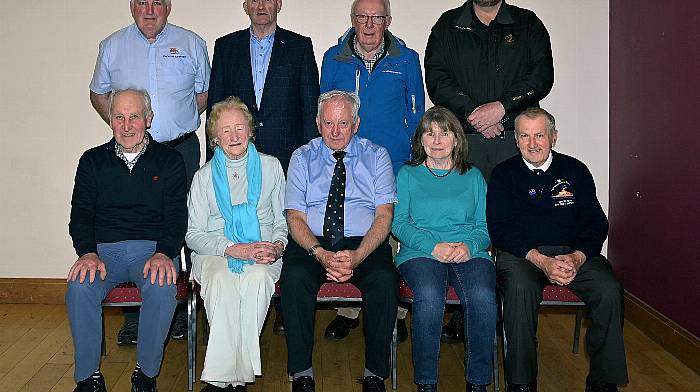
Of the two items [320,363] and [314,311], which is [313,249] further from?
[320,363]

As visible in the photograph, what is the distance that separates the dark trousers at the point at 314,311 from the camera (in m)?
3.35

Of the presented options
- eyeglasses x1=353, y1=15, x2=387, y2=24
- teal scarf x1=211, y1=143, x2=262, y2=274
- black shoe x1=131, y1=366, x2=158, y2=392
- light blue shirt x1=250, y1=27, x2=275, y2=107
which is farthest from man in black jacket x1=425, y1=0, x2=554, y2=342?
black shoe x1=131, y1=366, x2=158, y2=392

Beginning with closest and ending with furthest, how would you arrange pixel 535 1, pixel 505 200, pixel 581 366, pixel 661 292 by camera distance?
pixel 505 200 < pixel 581 366 < pixel 661 292 < pixel 535 1

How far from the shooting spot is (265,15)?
13.2 ft

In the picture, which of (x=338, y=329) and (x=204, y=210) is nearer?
(x=204, y=210)

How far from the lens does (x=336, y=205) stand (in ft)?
12.0

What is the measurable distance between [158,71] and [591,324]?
2530 millimetres

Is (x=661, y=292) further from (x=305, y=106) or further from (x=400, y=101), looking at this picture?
(x=305, y=106)

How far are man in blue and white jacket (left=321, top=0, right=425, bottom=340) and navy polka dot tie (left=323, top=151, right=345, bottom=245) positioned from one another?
1.36 ft

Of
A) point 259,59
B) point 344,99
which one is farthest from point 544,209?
point 259,59

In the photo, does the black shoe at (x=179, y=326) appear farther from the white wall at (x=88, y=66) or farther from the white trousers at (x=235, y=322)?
the white wall at (x=88, y=66)

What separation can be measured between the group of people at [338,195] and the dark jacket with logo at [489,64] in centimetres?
1

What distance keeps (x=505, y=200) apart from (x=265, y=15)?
1.58 m

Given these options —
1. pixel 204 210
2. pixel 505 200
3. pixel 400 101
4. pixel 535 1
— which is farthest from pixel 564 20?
pixel 204 210
